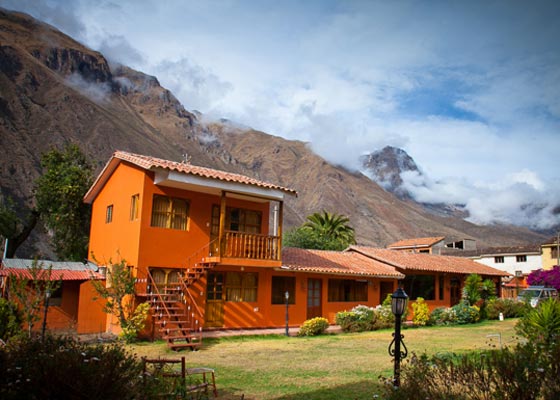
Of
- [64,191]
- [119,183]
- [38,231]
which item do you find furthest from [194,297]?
[38,231]

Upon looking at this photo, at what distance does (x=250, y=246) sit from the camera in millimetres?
18500

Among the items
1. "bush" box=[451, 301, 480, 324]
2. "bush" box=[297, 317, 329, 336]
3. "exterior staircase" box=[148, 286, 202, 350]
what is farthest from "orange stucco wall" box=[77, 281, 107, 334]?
"bush" box=[451, 301, 480, 324]

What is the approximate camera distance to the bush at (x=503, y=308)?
2742 cm

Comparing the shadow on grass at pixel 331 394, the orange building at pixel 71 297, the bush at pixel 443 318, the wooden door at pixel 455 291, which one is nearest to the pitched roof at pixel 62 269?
the orange building at pixel 71 297

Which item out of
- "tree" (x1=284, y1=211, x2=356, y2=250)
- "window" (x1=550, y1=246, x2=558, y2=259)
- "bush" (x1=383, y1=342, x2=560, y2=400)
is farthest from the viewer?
"window" (x1=550, y1=246, x2=558, y2=259)

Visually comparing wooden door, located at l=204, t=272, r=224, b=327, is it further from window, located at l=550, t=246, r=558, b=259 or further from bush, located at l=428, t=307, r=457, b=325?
window, located at l=550, t=246, r=558, b=259

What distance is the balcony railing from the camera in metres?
17.9

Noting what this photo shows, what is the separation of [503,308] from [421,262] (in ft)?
16.8

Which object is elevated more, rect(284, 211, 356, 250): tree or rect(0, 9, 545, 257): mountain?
rect(0, 9, 545, 257): mountain

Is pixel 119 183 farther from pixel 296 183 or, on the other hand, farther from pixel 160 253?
pixel 296 183

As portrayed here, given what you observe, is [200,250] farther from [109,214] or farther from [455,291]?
[455,291]

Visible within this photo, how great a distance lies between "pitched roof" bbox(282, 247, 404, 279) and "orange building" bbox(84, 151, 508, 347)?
13 cm

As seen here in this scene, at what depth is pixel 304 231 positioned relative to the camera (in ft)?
133

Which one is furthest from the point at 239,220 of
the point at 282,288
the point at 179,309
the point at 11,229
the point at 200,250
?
the point at 11,229
